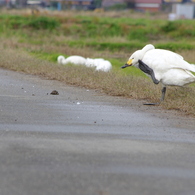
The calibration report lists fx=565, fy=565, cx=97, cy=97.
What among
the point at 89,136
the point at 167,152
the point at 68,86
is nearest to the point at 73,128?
the point at 89,136

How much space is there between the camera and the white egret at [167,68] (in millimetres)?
10039

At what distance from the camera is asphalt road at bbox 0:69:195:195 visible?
525 centimetres

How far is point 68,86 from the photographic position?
1242 cm

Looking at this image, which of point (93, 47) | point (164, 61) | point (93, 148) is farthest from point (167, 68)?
point (93, 47)

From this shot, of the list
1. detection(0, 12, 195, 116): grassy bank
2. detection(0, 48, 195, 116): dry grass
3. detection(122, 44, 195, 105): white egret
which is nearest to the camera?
detection(122, 44, 195, 105): white egret

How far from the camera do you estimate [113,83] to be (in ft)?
39.4

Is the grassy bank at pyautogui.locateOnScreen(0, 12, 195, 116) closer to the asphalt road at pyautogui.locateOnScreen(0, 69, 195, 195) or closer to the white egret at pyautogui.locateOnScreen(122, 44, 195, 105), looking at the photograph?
the white egret at pyautogui.locateOnScreen(122, 44, 195, 105)

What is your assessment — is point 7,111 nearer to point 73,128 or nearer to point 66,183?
point 73,128

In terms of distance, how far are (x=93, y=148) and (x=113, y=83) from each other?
5509 mm

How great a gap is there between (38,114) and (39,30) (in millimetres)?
28610

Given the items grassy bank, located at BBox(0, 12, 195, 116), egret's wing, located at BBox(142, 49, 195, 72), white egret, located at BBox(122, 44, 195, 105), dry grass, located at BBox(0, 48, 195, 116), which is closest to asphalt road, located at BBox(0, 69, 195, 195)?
dry grass, located at BBox(0, 48, 195, 116)

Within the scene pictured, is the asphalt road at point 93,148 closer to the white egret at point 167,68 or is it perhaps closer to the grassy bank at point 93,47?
the white egret at point 167,68

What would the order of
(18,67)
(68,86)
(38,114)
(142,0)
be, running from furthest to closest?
(142,0), (18,67), (68,86), (38,114)

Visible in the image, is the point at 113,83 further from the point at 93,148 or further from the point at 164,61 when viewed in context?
the point at 93,148
